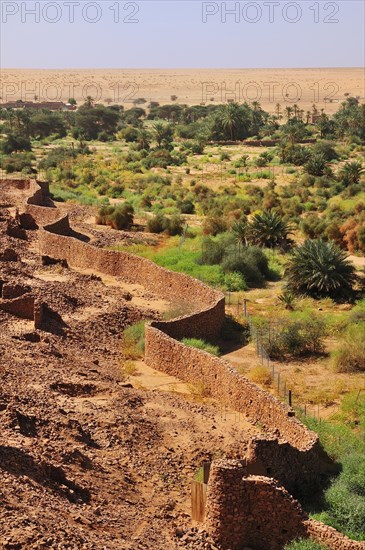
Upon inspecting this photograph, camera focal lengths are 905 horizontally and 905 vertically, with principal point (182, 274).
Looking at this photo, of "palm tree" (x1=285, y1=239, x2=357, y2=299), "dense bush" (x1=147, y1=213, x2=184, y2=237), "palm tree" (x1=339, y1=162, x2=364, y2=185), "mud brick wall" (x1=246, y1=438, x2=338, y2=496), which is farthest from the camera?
"palm tree" (x1=339, y1=162, x2=364, y2=185)

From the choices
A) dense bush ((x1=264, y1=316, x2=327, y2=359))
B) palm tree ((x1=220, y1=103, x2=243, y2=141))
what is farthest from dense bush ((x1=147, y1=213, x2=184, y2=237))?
palm tree ((x1=220, y1=103, x2=243, y2=141))

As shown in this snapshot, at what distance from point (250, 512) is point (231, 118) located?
2438 inches

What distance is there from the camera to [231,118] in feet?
235

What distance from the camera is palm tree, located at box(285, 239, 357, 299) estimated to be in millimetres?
25672

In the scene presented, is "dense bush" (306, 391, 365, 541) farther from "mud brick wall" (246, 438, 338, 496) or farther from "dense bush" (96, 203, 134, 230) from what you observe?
"dense bush" (96, 203, 134, 230)

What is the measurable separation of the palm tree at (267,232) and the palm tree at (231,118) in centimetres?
4007

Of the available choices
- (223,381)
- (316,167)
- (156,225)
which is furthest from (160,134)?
(223,381)

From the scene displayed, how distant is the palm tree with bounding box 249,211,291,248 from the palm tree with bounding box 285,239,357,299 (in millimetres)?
5673

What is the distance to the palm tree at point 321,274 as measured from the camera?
84.2ft

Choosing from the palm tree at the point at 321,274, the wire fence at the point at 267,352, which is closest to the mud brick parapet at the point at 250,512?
the wire fence at the point at 267,352

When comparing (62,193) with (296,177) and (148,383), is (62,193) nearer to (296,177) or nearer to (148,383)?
(296,177)

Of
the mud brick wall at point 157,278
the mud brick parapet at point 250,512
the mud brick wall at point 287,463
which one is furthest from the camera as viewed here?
the mud brick wall at point 157,278

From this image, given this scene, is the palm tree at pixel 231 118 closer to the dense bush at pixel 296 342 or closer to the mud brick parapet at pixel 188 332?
the mud brick parapet at pixel 188 332

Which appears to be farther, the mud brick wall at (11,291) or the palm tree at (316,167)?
the palm tree at (316,167)
